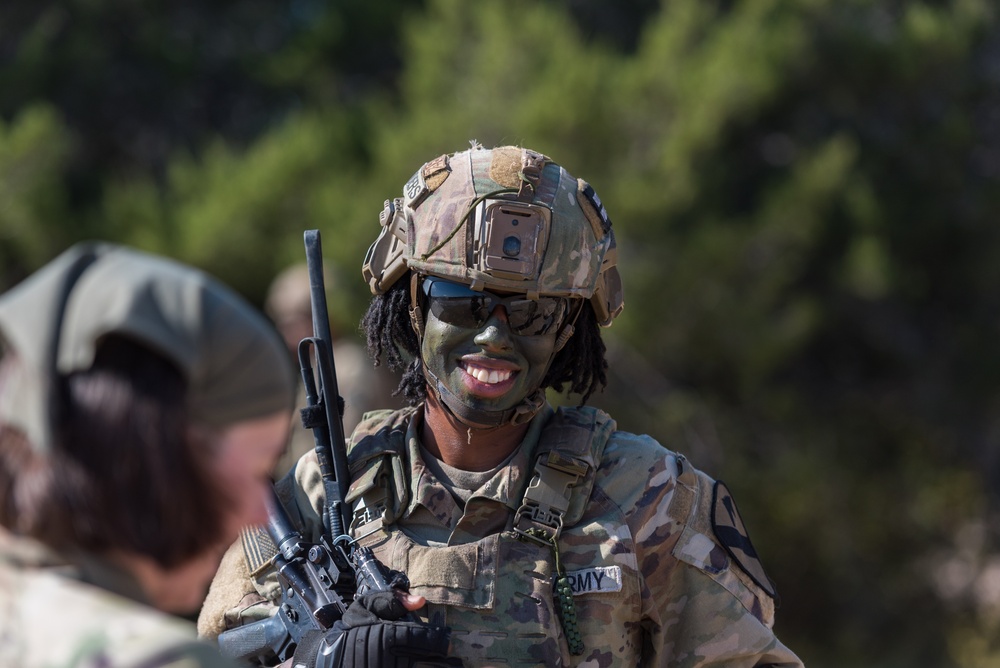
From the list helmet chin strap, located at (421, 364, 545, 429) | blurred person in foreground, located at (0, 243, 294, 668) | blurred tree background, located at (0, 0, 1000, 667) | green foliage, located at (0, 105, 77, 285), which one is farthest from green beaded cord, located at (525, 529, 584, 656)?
green foliage, located at (0, 105, 77, 285)

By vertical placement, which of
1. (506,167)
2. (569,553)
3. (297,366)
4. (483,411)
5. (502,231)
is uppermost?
(506,167)

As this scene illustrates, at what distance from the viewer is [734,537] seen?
3445 millimetres

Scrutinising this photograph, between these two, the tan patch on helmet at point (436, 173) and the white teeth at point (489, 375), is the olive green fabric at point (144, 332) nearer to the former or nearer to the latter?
the white teeth at point (489, 375)

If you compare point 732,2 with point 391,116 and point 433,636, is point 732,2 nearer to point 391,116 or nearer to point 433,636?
point 391,116

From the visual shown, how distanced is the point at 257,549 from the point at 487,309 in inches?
32.7

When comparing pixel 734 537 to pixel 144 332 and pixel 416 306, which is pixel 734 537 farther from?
pixel 144 332

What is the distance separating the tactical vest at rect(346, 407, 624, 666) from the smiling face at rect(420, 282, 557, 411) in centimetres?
19

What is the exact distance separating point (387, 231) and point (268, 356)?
1.66 m

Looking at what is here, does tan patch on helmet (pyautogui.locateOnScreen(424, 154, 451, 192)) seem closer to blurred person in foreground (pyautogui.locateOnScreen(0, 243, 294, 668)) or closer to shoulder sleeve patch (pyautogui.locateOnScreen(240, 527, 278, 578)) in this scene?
shoulder sleeve patch (pyautogui.locateOnScreen(240, 527, 278, 578))

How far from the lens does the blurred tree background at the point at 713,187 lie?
33.9 feet

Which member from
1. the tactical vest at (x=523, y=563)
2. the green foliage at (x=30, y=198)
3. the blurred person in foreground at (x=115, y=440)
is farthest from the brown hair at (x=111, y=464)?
the green foliage at (x=30, y=198)

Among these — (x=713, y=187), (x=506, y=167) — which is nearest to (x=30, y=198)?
(x=713, y=187)

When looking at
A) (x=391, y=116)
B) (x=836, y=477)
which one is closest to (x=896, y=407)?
(x=836, y=477)

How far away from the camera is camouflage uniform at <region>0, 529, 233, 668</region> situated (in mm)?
1740
